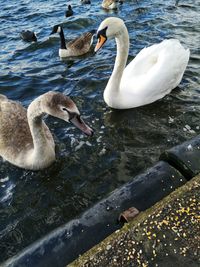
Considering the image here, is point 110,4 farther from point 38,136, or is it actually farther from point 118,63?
point 38,136

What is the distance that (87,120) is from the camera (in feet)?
23.8

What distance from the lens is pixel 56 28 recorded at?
10.9 metres

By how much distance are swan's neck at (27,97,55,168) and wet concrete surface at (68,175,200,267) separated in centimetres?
236

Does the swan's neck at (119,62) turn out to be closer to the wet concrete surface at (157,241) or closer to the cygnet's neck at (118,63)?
the cygnet's neck at (118,63)

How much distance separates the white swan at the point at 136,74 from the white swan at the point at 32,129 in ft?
5.95

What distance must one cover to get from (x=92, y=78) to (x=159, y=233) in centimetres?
591

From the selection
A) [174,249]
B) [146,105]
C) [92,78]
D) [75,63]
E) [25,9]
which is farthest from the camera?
[25,9]

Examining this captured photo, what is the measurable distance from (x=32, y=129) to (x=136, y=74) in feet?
9.78

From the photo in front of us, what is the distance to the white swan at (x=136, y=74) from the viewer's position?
7234mm

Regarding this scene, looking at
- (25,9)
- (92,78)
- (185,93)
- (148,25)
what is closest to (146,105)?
(185,93)

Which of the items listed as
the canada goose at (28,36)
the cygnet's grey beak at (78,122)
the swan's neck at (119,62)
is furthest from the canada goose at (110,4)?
the cygnet's grey beak at (78,122)

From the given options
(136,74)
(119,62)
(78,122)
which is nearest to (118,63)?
(119,62)

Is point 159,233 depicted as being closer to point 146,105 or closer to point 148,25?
point 146,105

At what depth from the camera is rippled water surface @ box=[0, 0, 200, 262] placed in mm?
5348
